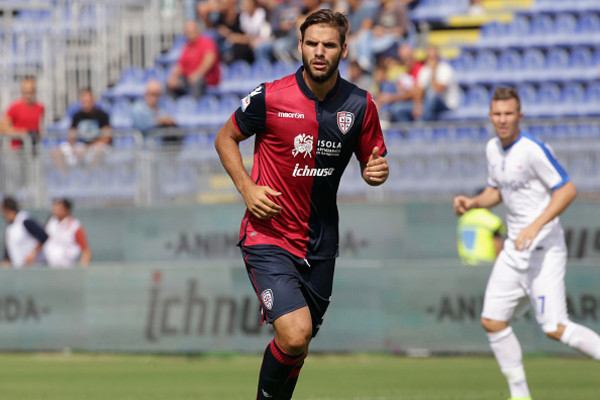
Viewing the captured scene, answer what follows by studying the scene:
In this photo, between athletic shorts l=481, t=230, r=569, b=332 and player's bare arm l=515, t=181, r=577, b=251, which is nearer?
player's bare arm l=515, t=181, r=577, b=251

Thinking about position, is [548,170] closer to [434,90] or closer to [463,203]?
[463,203]

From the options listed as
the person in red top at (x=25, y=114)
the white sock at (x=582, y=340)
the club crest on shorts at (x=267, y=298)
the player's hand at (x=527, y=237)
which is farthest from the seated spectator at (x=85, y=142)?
Answer: the club crest on shorts at (x=267, y=298)

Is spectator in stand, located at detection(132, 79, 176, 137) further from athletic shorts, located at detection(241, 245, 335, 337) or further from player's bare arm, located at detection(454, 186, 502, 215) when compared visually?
athletic shorts, located at detection(241, 245, 335, 337)

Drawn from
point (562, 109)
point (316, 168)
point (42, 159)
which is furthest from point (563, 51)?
point (316, 168)

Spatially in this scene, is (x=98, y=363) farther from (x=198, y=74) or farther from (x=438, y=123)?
(x=198, y=74)

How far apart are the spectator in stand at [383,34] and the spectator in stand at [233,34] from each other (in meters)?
2.89

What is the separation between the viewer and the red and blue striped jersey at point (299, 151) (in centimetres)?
655

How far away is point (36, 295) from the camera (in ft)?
46.9

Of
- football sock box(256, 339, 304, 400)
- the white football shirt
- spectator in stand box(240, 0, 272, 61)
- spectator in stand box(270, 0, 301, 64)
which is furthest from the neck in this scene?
spectator in stand box(240, 0, 272, 61)

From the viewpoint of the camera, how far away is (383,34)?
1830 cm

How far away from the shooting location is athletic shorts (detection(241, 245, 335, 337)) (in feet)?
20.9

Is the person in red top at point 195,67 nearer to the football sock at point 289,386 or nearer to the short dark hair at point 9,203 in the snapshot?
the short dark hair at point 9,203

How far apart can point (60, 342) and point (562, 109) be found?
903cm

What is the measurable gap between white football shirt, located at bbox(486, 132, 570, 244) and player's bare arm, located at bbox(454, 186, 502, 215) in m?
0.16
